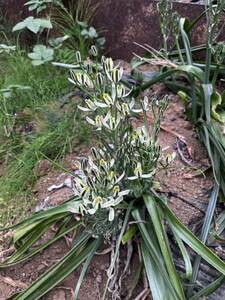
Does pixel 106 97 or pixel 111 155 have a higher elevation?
pixel 106 97

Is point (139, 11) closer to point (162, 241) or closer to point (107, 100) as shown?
point (107, 100)

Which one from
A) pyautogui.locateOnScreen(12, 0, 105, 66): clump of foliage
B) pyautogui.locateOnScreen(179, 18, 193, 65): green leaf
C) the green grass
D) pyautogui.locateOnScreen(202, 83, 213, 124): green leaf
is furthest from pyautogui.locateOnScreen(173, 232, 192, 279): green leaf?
pyautogui.locateOnScreen(12, 0, 105, 66): clump of foliage

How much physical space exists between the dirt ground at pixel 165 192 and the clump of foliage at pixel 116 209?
0.20 feet

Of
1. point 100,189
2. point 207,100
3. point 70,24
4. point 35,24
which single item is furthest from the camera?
point 70,24

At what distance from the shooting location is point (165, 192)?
1.99 meters

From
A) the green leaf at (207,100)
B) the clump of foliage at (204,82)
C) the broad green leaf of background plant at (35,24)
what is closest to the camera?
the clump of foliage at (204,82)

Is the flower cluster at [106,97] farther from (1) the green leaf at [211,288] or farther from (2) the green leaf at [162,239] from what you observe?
(1) the green leaf at [211,288]

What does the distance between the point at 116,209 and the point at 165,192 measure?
0.29 meters

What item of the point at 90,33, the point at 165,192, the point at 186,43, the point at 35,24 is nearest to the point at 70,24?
the point at 90,33

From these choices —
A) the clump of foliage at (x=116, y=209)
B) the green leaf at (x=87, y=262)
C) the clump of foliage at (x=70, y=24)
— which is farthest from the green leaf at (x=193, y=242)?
the clump of foliage at (x=70, y=24)

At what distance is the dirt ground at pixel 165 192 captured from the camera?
6.01 feet

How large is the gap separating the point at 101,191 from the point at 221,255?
483 mm

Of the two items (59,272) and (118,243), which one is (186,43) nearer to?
(118,243)

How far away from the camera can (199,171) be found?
2084 mm
